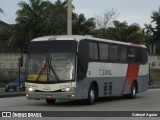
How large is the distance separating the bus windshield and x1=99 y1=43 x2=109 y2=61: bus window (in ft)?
9.59

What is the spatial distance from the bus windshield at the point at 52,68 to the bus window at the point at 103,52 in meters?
2.92

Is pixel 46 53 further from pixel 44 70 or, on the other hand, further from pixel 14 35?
pixel 14 35

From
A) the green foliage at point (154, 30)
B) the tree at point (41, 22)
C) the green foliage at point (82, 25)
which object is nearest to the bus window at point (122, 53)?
the tree at point (41, 22)

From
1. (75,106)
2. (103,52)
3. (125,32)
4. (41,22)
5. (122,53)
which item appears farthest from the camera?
(125,32)

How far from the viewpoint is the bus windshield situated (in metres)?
21.3

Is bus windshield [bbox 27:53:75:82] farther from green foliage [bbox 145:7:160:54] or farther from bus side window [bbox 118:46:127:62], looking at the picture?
green foliage [bbox 145:7:160:54]

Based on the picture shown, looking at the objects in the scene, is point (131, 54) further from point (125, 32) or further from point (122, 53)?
point (125, 32)

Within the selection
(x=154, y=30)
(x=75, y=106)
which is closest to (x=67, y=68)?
(x=75, y=106)

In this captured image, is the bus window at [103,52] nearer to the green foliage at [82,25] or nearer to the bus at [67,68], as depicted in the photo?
the bus at [67,68]

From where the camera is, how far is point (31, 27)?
2778 inches

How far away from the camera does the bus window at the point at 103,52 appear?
2412 centimetres

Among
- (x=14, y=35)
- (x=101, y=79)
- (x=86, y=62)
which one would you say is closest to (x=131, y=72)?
(x=101, y=79)

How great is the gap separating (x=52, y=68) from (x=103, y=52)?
386cm

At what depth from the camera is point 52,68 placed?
21.4 m
